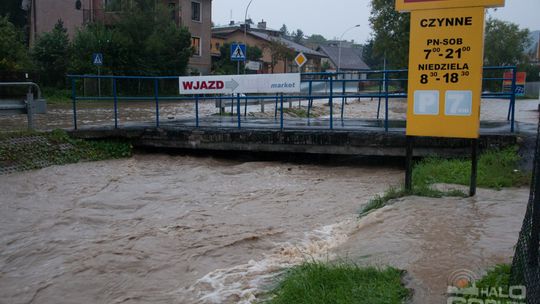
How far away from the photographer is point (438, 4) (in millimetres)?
7137

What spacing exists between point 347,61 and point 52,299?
287 ft

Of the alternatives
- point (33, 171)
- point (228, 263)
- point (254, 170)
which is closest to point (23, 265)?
point (228, 263)

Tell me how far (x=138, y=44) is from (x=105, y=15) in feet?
21.4

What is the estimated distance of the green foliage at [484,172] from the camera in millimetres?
8070

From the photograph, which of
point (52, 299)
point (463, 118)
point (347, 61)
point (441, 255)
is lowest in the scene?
point (52, 299)

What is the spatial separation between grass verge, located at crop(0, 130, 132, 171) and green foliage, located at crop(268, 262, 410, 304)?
8.86m

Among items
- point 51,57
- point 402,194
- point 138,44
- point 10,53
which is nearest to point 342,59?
point 138,44

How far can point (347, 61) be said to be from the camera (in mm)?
89875

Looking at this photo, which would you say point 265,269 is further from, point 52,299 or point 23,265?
point 23,265

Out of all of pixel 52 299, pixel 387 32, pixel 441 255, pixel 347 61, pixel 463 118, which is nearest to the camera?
pixel 441 255

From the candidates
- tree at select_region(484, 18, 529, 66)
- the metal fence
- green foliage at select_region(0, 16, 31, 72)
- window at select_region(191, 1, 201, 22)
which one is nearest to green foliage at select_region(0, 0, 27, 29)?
green foliage at select_region(0, 16, 31, 72)

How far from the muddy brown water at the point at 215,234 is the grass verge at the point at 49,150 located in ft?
2.02

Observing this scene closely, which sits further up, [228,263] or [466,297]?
[466,297]

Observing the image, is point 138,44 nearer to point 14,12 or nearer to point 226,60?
point 14,12
